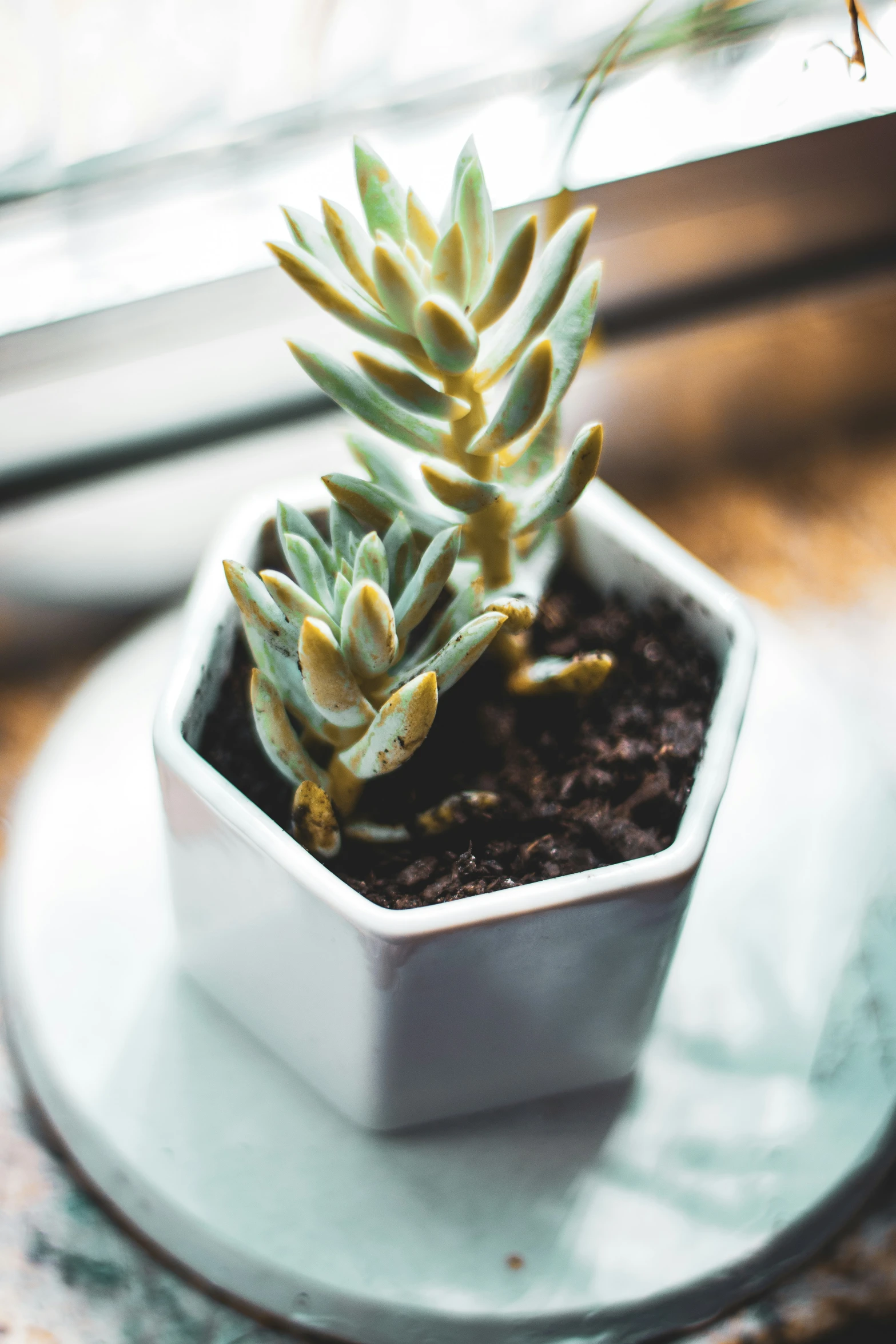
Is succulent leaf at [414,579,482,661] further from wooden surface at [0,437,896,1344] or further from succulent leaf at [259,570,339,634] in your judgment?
wooden surface at [0,437,896,1344]

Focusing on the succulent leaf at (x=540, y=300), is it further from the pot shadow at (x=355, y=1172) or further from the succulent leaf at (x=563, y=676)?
the pot shadow at (x=355, y=1172)

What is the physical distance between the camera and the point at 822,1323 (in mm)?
421

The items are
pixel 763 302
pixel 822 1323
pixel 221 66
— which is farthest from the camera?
pixel 763 302

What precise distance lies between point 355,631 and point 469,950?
103mm

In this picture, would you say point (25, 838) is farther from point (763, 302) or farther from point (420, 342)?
point (763, 302)

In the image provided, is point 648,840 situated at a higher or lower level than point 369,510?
lower

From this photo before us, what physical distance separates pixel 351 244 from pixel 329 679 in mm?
130

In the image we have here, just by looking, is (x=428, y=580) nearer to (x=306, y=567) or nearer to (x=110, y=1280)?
(x=306, y=567)

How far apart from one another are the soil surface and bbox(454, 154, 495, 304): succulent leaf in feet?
0.46

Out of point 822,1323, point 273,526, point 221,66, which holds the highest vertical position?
point 221,66

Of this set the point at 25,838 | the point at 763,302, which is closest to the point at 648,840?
the point at 25,838

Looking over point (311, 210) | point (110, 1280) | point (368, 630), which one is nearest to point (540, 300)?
point (368, 630)

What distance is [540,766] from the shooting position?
400 mm

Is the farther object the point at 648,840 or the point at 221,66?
the point at 221,66
